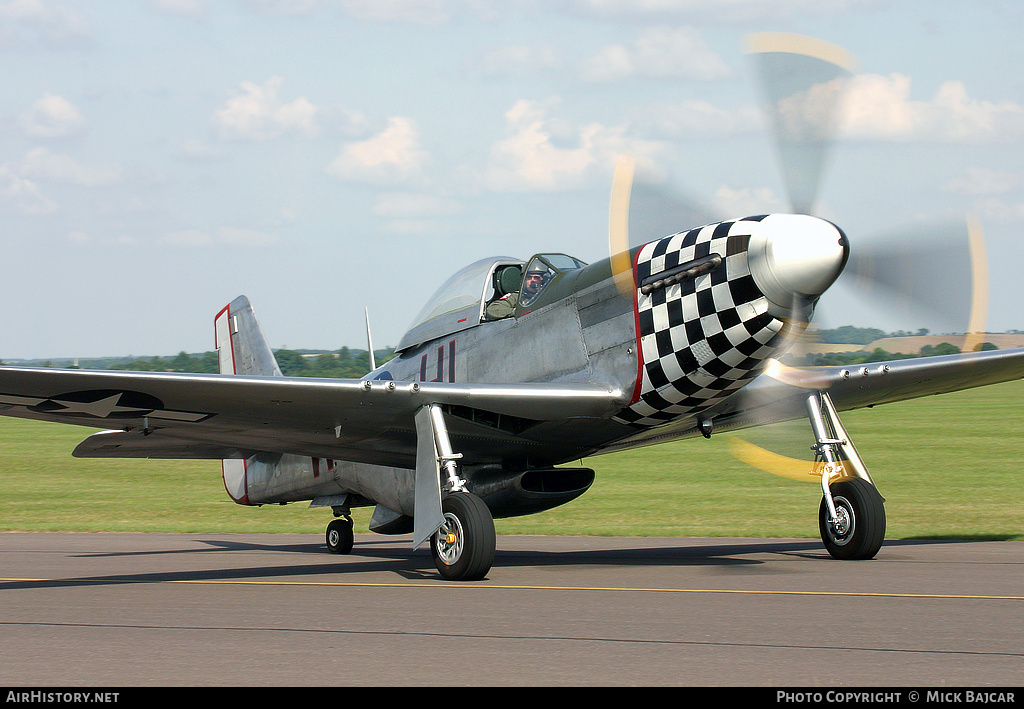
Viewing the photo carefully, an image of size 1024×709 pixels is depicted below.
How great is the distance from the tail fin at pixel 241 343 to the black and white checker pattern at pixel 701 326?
7.01 metres

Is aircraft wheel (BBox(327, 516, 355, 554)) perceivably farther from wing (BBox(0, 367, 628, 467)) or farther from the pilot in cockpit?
the pilot in cockpit

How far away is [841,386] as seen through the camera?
1130 cm

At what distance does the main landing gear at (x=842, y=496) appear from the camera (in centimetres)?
1006

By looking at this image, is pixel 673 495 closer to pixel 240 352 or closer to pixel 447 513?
pixel 240 352

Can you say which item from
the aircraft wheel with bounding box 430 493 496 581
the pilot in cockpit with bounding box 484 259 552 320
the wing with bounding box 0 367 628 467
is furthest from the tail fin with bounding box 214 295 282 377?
the aircraft wheel with bounding box 430 493 496 581

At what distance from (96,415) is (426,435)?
3.09 m

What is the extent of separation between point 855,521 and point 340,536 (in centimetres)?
668

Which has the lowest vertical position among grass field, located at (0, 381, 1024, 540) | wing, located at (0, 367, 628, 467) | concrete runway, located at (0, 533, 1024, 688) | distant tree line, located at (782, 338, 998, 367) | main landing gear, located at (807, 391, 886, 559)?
grass field, located at (0, 381, 1024, 540)

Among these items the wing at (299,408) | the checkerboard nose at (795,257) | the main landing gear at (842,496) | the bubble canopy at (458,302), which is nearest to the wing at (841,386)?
the main landing gear at (842,496)

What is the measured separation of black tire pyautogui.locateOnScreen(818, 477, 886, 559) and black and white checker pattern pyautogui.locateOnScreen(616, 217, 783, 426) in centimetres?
189

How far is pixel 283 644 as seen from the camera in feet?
19.1

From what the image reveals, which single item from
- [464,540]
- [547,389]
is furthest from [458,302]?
[464,540]

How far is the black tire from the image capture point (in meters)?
10.0

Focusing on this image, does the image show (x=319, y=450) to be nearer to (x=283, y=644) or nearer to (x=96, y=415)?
(x=96, y=415)
